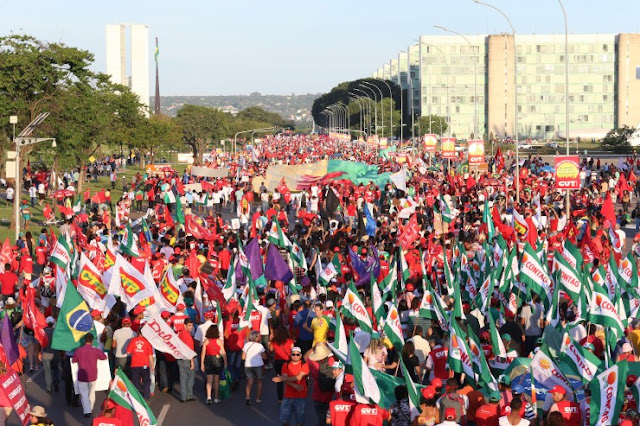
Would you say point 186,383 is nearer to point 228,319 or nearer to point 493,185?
point 228,319

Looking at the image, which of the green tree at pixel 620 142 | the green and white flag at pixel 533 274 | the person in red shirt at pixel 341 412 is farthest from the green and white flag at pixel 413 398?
the green tree at pixel 620 142

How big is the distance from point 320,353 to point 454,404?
8.96 feet

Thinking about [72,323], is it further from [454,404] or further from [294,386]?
[454,404]

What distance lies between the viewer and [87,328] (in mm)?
15141

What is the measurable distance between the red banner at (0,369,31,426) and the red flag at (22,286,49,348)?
434 cm

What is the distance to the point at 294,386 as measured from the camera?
13.2 metres

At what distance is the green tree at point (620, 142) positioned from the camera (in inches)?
4173

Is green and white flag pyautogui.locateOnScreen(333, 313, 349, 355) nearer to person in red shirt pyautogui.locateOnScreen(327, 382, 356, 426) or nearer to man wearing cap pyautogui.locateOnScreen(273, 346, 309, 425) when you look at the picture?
man wearing cap pyautogui.locateOnScreen(273, 346, 309, 425)

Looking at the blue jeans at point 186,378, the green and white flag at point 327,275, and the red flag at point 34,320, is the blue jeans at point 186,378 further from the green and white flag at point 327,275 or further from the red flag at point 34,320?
the green and white flag at point 327,275

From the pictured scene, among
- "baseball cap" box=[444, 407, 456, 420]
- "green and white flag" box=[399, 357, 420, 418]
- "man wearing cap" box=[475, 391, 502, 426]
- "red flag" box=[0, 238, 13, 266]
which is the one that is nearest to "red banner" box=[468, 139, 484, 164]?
"red flag" box=[0, 238, 13, 266]

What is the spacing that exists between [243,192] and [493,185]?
364 inches

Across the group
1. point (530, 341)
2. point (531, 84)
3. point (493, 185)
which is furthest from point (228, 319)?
point (531, 84)

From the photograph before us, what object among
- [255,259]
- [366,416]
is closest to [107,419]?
[366,416]

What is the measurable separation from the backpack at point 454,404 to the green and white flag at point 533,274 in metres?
7.45
